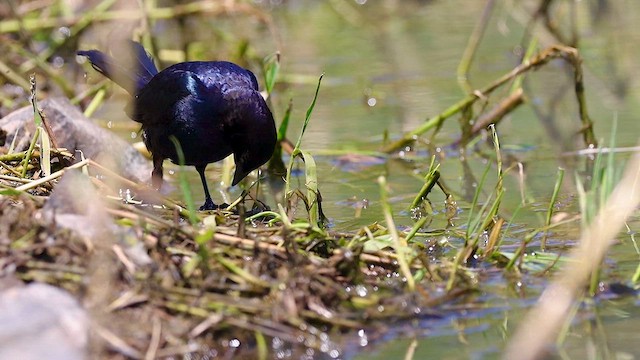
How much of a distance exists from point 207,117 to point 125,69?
3.93 ft

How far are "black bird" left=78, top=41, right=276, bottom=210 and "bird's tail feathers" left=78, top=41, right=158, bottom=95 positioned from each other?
13.1 inches

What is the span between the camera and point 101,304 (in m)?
2.94

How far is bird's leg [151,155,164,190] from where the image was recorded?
511 cm

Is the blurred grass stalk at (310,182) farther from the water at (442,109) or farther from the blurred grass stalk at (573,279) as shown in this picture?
the blurred grass stalk at (573,279)

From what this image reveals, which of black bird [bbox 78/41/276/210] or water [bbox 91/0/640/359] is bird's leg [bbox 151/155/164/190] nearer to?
black bird [bbox 78/41/276/210]

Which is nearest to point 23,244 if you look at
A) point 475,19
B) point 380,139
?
point 380,139

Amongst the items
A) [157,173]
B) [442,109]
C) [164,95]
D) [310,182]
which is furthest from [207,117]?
[442,109]

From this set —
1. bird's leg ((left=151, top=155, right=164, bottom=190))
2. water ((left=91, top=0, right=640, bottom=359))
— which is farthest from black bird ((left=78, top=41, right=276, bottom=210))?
water ((left=91, top=0, right=640, bottom=359))

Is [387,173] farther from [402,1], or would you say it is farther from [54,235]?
[402,1]

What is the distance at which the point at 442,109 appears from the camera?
713 centimetres

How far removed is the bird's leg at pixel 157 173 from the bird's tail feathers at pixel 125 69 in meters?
0.56

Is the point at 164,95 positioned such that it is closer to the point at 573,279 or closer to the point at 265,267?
the point at 265,267

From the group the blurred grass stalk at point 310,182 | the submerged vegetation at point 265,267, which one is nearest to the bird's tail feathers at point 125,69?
the submerged vegetation at point 265,267

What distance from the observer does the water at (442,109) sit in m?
3.29
